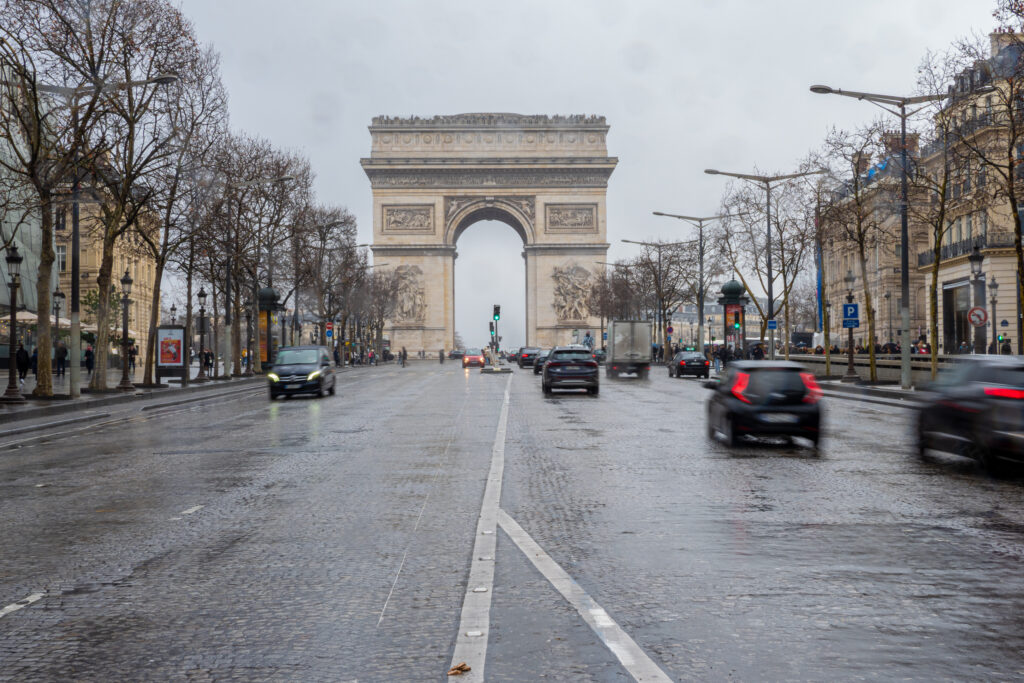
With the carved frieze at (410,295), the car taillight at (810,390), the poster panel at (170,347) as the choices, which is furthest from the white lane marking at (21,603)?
the carved frieze at (410,295)

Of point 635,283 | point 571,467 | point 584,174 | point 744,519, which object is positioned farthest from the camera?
point 584,174

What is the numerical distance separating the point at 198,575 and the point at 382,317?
315 ft

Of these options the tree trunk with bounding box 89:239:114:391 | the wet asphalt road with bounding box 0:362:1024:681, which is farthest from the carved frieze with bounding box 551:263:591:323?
the wet asphalt road with bounding box 0:362:1024:681

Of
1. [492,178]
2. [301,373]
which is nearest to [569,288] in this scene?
[492,178]

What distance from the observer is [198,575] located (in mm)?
6828

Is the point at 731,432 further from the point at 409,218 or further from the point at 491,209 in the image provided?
the point at 491,209

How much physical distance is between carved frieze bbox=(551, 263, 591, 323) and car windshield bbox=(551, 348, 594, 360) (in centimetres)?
6307

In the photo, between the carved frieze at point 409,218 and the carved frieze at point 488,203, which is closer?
the carved frieze at point 409,218

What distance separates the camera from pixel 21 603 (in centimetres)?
611

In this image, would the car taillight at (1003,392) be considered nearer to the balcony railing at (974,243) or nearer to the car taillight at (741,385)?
the car taillight at (741,385)

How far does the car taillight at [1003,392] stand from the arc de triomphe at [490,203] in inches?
3344

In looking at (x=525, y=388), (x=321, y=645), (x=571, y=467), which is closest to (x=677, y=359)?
(x=525, y=388)

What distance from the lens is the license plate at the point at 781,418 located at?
1572 cm

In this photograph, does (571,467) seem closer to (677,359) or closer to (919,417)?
(919,417)
